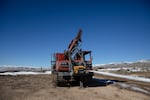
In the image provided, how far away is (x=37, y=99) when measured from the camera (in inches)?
486

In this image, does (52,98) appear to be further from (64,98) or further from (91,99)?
(91,99)

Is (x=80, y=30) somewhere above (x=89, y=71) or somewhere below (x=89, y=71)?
above

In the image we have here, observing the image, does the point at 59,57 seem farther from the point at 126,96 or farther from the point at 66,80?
the point at 126,96

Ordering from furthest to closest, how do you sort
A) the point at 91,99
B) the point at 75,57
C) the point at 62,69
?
1. the point at 75,57
2. the point at 62,69
3. the point at 91,99

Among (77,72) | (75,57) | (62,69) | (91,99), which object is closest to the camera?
(91,99)

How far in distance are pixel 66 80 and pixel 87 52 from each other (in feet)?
13.6

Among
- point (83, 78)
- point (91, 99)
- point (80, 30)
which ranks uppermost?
point (80, 30)

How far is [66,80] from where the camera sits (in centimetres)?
2091

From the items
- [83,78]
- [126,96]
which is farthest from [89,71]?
[126,96]

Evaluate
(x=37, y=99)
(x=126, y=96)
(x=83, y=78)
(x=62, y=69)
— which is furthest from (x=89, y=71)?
(x=37, y=99)

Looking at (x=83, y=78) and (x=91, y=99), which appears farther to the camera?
(x=83, y=78)

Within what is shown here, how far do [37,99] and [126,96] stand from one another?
5676 mm

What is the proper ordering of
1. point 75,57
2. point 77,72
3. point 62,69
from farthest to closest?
point 75,57
point 62,69
point 77,72

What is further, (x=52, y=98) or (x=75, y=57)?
(x=75, y=57)
